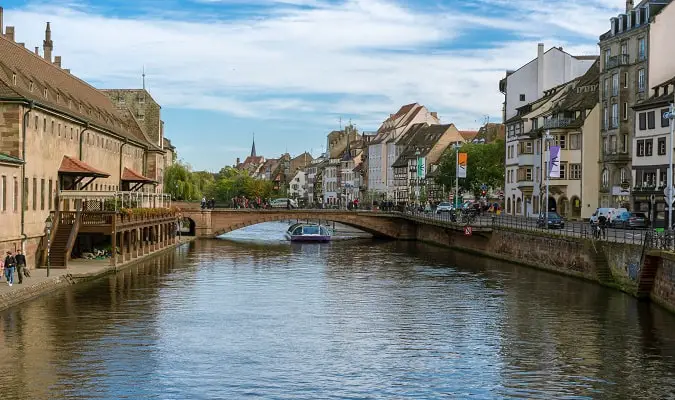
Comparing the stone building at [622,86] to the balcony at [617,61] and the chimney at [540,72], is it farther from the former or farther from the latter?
the chimney at [540,72]

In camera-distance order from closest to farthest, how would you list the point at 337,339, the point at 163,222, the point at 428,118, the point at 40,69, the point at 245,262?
the point at 337,339 → the point at 40,69 → the point at 245,262 → the point at 163,222 → the point at 428,118

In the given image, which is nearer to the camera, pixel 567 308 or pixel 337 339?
pixel 337 339

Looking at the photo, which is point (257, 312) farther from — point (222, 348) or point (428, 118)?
point (428, 118)

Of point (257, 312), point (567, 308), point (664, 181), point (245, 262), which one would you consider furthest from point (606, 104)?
point (257, 312)

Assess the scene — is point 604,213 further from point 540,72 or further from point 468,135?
point 468,135

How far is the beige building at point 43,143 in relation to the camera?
5094 centimetres

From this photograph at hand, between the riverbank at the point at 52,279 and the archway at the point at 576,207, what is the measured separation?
41.6m

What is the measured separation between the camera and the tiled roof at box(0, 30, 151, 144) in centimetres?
5369

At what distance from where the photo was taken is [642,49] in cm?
7738

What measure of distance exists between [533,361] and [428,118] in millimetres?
145503

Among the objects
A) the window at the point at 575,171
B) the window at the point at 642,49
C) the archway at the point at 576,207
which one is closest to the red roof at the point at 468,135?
the archway at the point at 576,207

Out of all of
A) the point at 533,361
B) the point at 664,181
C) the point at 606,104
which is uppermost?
the point at 606,104

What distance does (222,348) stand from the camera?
3192 centimetres

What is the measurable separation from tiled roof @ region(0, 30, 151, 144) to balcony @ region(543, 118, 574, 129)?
1422 inches
